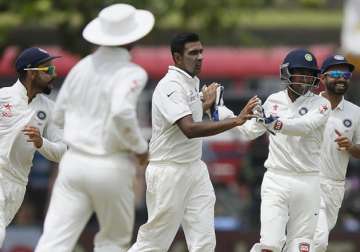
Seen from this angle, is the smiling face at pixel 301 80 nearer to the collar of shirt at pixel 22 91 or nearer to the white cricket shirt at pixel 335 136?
the white cricket shirt at pixel 335 136

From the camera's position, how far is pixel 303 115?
12.1m

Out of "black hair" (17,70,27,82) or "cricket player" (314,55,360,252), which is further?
"cricket player" (314,55,360,252)

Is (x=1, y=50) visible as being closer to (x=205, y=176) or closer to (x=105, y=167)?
(x=205, y=176)

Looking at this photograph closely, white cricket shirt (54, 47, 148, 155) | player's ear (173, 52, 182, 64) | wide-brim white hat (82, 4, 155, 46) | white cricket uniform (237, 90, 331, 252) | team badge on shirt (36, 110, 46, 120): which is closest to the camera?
white cricket shirt (54, 47, 148, 155)

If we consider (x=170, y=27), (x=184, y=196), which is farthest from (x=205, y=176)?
(x=170, y=27)

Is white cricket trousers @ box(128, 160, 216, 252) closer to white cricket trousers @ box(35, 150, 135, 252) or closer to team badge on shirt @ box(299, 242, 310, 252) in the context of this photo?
team badge on shirt @ box(299, 242, 310, 252)

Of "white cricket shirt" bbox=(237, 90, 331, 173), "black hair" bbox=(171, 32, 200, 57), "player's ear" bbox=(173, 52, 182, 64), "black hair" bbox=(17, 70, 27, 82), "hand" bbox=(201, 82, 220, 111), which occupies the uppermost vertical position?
"black hair" bbox=(171, 32, 200, 57)

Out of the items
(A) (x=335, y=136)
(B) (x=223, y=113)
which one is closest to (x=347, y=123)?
(A) (x=335, y=136)

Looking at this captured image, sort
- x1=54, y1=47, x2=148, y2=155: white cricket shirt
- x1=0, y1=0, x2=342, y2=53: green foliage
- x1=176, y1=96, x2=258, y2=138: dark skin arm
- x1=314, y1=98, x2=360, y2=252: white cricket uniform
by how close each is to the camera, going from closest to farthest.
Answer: x1=54, y1=47, x2=148, y2=155: white cricket shirt
x1=176, y1=96, x2=258, y2=138: dark skin arm
x1=314, y1=98, x2=360, y2=252: white cricket uniform
x1=0, y1=0, x2=342, y2=53: green foliage

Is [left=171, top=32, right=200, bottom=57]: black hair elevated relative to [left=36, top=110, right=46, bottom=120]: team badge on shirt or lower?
elevated

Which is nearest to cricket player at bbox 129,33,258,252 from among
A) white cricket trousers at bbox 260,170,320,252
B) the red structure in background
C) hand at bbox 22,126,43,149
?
white cricket trousers at bbox 260,170,320,252

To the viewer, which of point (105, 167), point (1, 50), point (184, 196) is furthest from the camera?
point (1, 50)

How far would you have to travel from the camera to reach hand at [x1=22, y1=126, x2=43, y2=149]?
463 inches

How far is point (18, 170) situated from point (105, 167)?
2.36m
